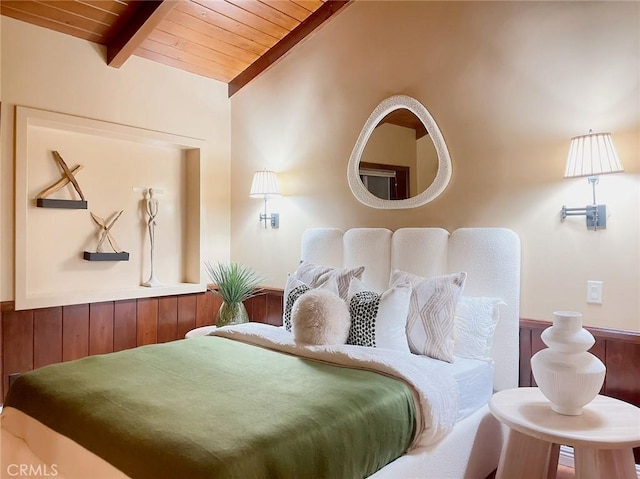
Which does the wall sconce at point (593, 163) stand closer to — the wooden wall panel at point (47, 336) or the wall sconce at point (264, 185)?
the wall sconce at point (264, 185)

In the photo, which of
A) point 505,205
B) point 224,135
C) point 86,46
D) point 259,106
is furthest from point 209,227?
point 505,205

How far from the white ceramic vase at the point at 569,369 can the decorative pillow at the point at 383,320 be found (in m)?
0.71

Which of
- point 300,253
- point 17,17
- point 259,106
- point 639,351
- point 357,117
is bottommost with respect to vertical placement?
point 639,351

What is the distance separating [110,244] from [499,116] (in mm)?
2941

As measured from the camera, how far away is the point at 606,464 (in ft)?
5.48

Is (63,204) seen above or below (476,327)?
above

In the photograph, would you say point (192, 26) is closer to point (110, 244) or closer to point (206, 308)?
point (110, 244)

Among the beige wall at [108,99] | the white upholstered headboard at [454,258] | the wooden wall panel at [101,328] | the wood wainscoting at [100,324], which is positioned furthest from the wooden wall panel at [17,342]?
the white upholstered headboard at [454,258]

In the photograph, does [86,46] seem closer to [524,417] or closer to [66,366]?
[66,366]

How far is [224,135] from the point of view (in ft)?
13.6

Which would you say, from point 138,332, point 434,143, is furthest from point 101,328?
point 434,143

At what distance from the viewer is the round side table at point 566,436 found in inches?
64.2

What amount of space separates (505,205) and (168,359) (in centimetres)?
202

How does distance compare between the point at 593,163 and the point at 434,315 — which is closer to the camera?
the point at 593,163
